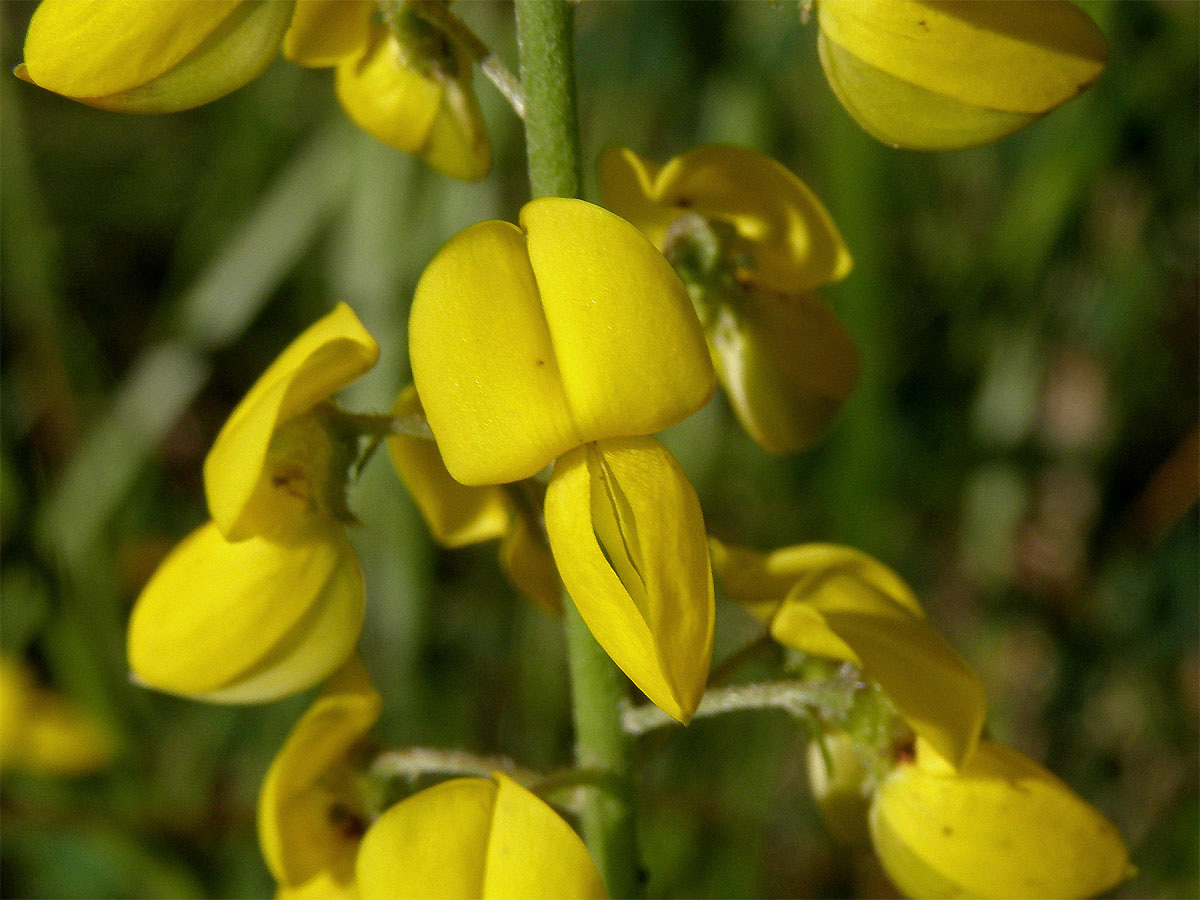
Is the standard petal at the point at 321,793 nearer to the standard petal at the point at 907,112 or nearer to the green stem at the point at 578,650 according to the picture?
the green stem at the point at 578,650

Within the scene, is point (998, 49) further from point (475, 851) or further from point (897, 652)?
point (475, 851)

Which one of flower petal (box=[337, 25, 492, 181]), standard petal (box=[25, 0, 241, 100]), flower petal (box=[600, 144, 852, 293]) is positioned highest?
standard petal (box=[25, 0, 241, 100])

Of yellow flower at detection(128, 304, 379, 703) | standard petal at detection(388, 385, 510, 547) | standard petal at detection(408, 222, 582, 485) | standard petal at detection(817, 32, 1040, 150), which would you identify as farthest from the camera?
standard petal at detection(388, 385, 510, 547)

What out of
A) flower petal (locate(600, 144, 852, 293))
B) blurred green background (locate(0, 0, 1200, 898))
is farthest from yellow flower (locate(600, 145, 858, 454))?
blurred green background (locate(0, 0, 1200, 898))

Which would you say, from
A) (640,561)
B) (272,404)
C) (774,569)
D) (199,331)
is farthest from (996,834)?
(199,331)

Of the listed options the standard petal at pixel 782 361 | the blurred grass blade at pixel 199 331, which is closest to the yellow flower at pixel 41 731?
the blurred grass blade at pixel 199 331

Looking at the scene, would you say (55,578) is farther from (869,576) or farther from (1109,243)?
(1109,243)

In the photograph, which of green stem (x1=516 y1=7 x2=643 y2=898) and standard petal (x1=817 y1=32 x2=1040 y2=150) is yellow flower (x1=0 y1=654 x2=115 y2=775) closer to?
green stem (x1=516 y1=7 x2=643 y2=898)
